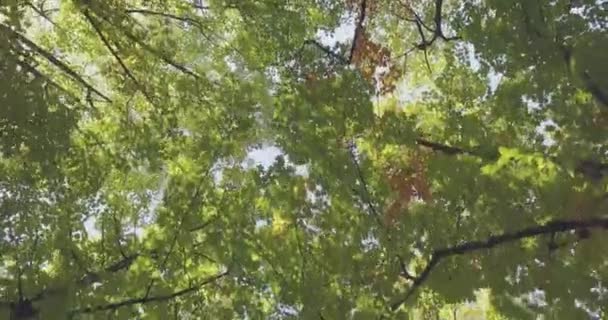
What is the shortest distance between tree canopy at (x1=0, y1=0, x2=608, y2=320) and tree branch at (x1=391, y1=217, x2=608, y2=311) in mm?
17

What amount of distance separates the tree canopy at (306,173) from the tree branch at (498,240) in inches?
0.7

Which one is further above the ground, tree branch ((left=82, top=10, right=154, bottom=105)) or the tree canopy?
tree branch ((left=82, top=10, right=154, bottom=105))

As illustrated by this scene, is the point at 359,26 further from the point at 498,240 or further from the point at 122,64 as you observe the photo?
the point at 498,240

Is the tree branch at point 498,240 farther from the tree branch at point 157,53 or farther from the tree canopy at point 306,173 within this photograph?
the tree branch at point 157,53

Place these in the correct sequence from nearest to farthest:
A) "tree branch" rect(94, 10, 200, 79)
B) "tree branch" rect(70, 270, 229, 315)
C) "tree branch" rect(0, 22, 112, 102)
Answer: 1. "tree branch" rect(70, 270, 229, 315)
2. "tree branch" rect(0, 22, 112, 102)
3. "tree branch" rect(94, 10, 200, 79)

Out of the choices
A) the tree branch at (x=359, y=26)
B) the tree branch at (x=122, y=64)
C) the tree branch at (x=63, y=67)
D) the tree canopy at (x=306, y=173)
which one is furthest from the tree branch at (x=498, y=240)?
the tree branch at (x=63, y=67)

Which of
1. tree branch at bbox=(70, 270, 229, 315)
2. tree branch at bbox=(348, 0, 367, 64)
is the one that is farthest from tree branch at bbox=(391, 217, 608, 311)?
tree branch at bbox=(348, 0, 367, 64)

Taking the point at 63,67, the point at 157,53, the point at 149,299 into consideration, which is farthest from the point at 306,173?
the point at 63,67

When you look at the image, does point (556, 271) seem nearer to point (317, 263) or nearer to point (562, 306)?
point (562, 306)

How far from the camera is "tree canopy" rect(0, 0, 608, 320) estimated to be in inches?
186

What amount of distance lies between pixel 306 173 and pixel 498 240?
1572mm

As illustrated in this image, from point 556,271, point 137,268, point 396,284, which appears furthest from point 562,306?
point 137,268

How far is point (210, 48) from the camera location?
733 centimetres

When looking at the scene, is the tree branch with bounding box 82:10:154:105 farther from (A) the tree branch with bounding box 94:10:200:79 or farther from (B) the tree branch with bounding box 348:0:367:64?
(B) the tree branch with bounding box 348:0:367:64
